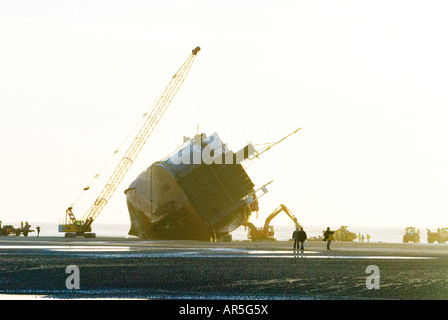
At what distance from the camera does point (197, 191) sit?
8888 centimetres

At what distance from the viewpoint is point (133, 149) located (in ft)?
422

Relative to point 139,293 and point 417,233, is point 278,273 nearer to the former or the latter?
point 139,293

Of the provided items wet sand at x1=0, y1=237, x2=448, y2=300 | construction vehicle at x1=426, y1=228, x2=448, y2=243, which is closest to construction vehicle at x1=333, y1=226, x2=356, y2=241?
construction vehicle at x1=426, y1=228, x2=448, y2=243

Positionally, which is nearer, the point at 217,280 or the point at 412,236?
the point at 217,280

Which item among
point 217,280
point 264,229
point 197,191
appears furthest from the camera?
point 264,229

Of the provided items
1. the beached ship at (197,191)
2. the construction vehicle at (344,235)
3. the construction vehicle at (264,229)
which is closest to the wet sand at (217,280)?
the beached ship at (197,191)

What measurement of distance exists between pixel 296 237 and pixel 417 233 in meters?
61.2

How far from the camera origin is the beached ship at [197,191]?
88.8 meters

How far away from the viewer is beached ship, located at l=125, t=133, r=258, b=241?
88812 millimetres

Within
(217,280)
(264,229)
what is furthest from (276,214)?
(217,280)

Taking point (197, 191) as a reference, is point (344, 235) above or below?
below

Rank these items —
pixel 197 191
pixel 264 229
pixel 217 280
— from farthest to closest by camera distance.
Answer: pixel 264 229, pixel 197 191, pixel 217 280

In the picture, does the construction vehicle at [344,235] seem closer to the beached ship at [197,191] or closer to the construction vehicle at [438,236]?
the construction vehicle at [438,236]

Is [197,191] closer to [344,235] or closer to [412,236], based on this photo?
[344,235]
